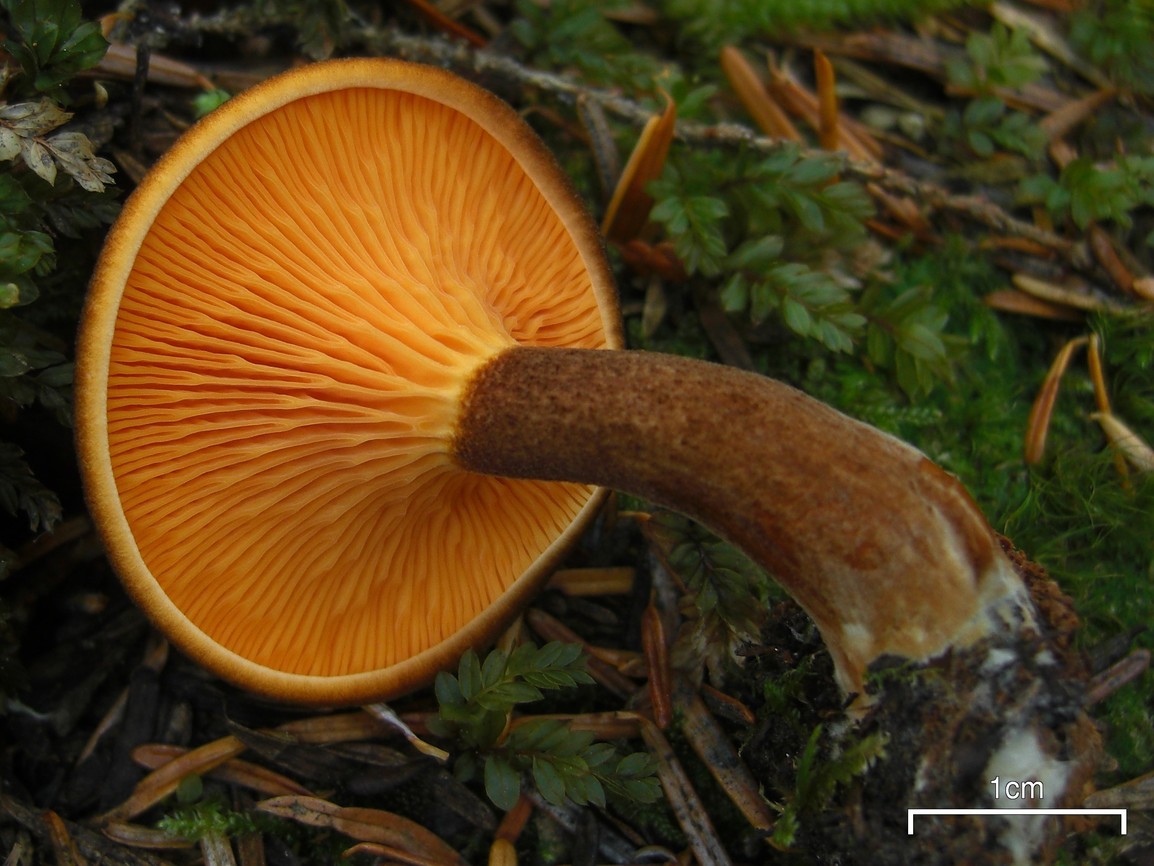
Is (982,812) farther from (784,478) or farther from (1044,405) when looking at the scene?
(1044,405)

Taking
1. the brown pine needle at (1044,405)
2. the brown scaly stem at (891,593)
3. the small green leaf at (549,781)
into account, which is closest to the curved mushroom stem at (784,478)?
the brown scaly stem at (891,593)

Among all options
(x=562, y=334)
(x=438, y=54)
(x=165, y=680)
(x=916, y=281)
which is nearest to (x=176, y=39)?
(x=438, y=54)

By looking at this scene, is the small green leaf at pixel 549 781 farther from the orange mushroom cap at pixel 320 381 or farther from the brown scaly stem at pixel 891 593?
the brown scaly stem at pixel 891 593

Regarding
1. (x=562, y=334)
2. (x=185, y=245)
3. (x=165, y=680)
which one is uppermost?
(x=185, y=245)

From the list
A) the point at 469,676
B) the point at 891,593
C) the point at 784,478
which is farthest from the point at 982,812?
the point at 469,676

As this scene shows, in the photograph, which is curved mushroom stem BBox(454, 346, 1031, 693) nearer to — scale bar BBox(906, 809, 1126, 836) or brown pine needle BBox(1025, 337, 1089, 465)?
scale bar BBox(906, 809, 1126, 836)

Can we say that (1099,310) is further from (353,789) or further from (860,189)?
(353,789)
